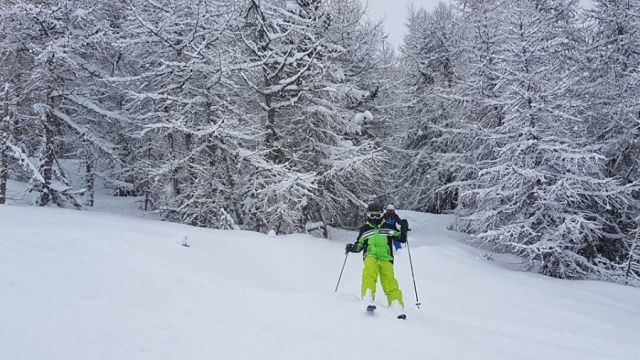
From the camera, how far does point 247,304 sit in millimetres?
6855

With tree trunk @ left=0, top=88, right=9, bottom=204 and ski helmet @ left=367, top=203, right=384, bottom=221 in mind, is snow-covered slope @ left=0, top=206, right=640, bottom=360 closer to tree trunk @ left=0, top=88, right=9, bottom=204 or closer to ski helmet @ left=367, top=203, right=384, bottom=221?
ski helmet @ left=367, top=203, right=384, bottom=221

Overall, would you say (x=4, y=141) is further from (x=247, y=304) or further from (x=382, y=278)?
(x=382, y=278)

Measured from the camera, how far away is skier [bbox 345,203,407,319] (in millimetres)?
7723

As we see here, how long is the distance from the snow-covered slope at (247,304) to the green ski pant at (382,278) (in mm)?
401

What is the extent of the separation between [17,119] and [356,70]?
13.6m

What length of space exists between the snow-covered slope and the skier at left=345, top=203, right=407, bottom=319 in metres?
0.42

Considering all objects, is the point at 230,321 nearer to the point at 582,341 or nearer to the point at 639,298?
the point at 582,341

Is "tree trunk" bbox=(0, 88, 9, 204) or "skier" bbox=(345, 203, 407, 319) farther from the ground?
"tree trunk" bbox=(0, 88, 9, 204)

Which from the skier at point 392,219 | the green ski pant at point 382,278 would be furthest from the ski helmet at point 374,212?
the green ski pant at point 382,278

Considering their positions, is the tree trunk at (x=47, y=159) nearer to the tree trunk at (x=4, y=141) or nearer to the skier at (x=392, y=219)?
the tree trunk at (x=4, y=141)

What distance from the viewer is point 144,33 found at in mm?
17234

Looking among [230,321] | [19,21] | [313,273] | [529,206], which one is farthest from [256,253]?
[19,21]

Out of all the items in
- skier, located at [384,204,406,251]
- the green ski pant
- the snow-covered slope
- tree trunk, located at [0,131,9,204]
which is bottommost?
the snow-covered slope

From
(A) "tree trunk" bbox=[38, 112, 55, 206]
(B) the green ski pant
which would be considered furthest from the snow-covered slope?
(A) "tree trunk" bbox=[38, 112, 55, 206]
